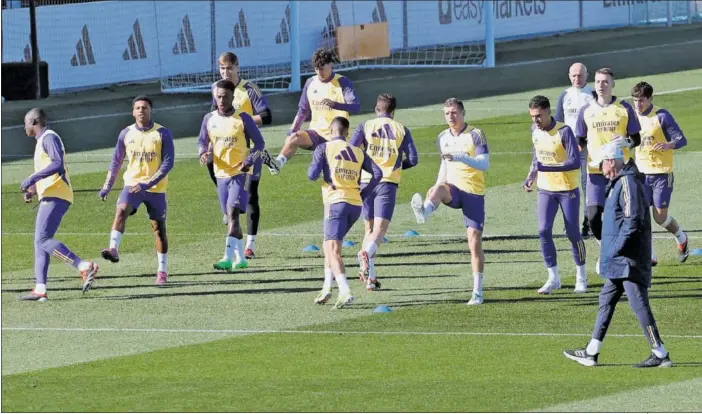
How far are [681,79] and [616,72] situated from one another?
2107mm

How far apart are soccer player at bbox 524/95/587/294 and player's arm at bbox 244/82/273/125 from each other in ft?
11.8

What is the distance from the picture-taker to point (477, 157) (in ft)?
53.3

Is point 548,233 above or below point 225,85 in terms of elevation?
below

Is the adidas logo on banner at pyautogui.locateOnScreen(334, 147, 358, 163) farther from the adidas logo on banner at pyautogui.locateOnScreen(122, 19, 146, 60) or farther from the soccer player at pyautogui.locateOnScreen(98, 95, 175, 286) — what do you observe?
the adidas logo on banner at pyautogui.locateOnScreen(122, 19, 146, 60)

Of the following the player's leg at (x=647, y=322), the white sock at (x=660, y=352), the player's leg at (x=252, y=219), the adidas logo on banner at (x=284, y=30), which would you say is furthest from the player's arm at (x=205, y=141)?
the adidas logo on banner at (x=284, y=30)

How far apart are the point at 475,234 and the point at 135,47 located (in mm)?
23350

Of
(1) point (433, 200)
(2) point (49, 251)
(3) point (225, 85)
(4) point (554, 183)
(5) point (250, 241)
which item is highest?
(3) point (225, 85)

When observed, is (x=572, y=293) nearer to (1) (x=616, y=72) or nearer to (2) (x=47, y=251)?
(2) (x=47, y=251)

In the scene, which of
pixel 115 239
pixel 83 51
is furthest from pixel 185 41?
pixel 115 239

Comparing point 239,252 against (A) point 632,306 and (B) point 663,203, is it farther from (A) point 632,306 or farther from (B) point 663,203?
(A) point 632,306

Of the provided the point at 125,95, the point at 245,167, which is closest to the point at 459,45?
the point at 125,95

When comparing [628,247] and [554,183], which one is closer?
[628,247]

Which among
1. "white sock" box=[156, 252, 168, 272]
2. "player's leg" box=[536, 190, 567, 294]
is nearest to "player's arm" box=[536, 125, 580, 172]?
"player's leg" box=[536, 190, 567, 294]

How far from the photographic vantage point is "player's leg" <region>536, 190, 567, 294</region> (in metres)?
A: 16.6
